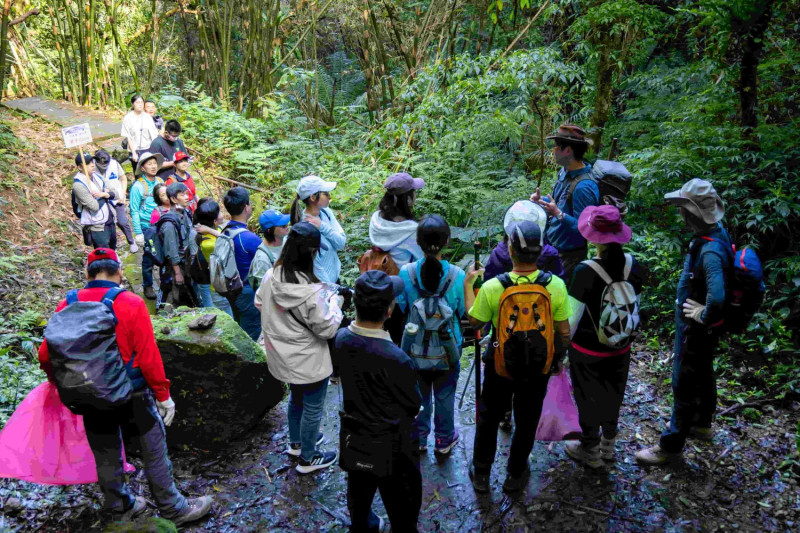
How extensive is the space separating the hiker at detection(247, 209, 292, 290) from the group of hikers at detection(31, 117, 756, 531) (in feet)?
0.06

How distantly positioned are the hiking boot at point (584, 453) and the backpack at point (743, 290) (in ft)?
4.04

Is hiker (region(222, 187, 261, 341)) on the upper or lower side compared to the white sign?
lower

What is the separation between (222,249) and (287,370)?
64.1 inches

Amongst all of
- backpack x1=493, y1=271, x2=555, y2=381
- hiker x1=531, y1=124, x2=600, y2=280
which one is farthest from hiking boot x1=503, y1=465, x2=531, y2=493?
hiker x1=531, y1=124, x2=600, y2=280

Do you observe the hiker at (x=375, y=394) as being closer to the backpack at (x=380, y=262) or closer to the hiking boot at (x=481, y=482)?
the hiking boot at (x=481, y=482)

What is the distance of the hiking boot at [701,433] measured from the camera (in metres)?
A: 3.86

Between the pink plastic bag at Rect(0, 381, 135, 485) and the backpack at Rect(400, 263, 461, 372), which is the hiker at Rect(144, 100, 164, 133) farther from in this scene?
the backpack at Rect(400, 263, 461, 372)

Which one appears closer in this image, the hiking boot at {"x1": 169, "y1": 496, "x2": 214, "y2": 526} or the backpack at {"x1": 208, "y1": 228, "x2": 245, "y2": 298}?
the hiking boot at {"x1": 169, "y1": 496, "x2": 214, "y2": 526}

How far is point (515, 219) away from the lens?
3.50m

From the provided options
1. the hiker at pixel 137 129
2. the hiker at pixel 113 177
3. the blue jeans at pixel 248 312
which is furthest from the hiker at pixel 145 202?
the hiker at pixel 137 129

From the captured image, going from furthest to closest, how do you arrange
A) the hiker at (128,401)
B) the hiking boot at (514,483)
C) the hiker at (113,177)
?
the hiker at (113,177) → the hiking boot at (514,483) → the hiker at (128,401)

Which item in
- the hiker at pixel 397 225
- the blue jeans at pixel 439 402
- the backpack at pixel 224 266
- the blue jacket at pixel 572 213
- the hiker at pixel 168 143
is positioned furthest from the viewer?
the hiker at pixel 168 143

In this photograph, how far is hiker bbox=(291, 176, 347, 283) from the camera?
14.5ft

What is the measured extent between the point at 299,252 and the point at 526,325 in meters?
1.48
